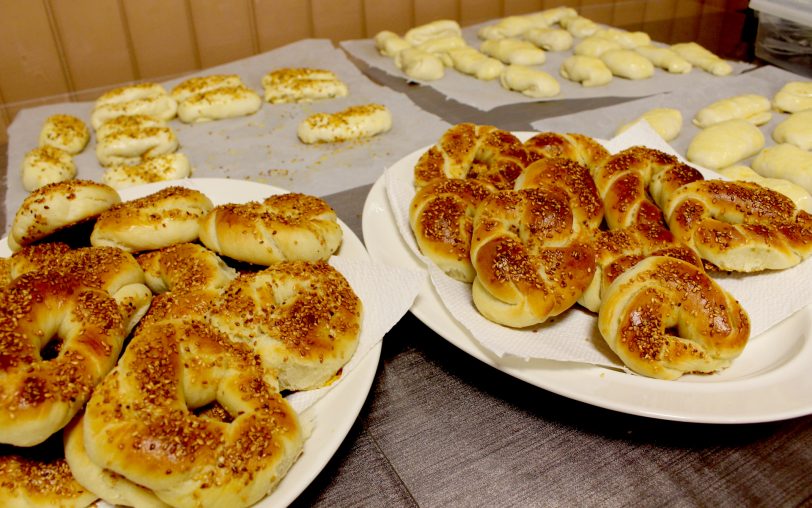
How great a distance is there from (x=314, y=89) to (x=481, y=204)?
1627mm

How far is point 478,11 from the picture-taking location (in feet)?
13.0

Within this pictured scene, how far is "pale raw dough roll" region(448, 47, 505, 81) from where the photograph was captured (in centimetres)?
302

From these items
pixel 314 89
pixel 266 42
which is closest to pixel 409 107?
pixel 314 89

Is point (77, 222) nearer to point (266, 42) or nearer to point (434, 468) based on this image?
point (434, 468)

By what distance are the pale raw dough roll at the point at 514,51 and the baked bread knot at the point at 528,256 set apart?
1.97 meters

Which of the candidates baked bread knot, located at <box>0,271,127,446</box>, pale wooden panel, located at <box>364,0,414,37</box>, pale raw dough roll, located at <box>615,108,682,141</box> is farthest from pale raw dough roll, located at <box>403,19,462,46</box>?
baked bread knot, located at <box>0,271,127,446</box>

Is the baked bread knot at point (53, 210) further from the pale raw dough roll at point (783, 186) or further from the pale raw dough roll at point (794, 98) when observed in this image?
the pale raw dough roll at point (794, 98)

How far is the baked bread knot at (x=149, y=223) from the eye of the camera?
1329mm

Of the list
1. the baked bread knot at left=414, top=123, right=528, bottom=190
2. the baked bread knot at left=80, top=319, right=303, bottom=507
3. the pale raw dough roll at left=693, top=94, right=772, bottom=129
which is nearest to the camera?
the baked bread knot at left=80, top=319, right=303, bottom=507

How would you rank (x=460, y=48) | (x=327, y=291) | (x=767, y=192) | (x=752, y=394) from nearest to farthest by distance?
(x=752, y=394)
(x=327, y=291)
(x=767, y=192)
(x=460, y=48)

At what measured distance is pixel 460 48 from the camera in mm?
3283

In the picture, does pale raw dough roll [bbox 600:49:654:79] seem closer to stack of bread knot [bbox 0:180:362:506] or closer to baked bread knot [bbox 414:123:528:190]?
baked bread knot [bbox 414:123:528:190]

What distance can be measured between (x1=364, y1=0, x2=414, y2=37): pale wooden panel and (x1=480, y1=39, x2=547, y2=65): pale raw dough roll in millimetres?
660

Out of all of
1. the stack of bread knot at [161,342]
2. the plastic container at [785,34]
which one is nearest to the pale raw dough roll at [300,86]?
the stack of bread knot at [161,342]
